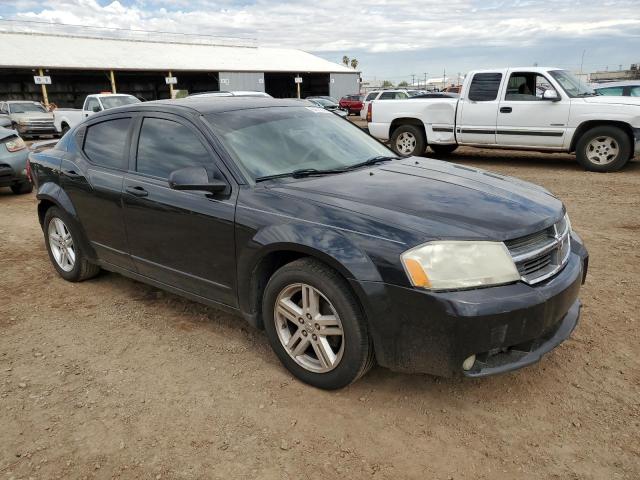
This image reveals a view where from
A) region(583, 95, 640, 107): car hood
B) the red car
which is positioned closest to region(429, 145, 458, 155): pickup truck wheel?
region(583, 95, 640, 107): car hood

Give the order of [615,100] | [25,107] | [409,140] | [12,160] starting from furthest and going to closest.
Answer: [25,107] → [409,140] → [615,100] → [12,160]

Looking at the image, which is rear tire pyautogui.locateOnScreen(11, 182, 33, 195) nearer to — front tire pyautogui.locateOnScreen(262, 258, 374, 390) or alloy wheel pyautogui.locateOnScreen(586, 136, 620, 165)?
front tire pyautogui.locateOnScreen(262, 258, 374, 390)

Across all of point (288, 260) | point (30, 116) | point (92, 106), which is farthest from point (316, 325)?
point (30, 116)

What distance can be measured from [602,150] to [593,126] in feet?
1.60

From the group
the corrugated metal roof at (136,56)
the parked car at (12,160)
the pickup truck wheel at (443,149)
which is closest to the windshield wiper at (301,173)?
the parked car at (12,160)

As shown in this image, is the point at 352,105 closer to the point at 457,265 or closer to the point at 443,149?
the point at 443,149

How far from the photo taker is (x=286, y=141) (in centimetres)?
356

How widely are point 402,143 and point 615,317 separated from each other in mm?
8694

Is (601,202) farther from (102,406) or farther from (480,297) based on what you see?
(102,406)

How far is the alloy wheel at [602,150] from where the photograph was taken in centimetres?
958

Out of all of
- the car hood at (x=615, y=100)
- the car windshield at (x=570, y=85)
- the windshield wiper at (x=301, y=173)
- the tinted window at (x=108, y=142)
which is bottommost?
the windshield wiper at (x=301, y=173)

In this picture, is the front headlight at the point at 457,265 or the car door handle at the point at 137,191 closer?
the front headlight at the point at 457,265

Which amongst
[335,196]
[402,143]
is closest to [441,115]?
[402,143]

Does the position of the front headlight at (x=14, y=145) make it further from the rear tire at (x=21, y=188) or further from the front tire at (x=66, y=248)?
the front tire at (x=66, y=248)
